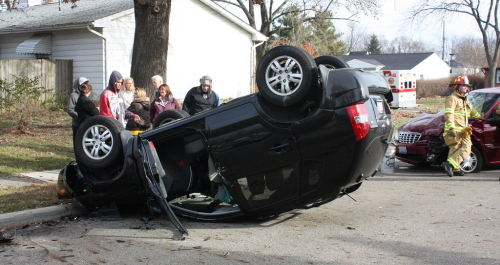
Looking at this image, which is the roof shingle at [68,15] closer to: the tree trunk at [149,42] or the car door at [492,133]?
the tree trunk at [149,42]

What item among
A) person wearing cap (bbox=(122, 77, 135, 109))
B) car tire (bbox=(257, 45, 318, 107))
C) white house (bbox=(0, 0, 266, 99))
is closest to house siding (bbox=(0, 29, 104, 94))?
white house (bbox=(0, 0, 266, 99))

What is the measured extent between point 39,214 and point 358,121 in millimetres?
3924

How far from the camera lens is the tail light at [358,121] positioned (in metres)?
5.04

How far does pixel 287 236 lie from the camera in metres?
5.41

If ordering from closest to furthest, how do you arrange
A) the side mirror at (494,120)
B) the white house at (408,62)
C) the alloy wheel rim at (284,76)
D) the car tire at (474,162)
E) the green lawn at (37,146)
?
the alloy wheel rim at (284,76)
the green lawn at (37,146)
the side mirror at (494,120)
the car tire at (474,162)
the white house at (408,62)

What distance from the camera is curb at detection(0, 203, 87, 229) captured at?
5770mm

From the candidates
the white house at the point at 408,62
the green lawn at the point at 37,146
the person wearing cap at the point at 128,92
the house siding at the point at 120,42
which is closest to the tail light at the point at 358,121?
the person wearing cap at the point at 128,92

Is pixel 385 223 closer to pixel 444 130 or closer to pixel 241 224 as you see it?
pixel 241 224

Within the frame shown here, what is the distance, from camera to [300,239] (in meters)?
5.31

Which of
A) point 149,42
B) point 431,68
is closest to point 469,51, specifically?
point 431,68

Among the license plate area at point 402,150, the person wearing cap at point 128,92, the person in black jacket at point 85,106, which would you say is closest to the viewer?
the person in black jacket at point 85,106

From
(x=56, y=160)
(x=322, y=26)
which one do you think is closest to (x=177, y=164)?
(x=56, y=160)

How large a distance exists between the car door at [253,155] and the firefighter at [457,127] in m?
4.98

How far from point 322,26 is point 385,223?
98.1 ft
